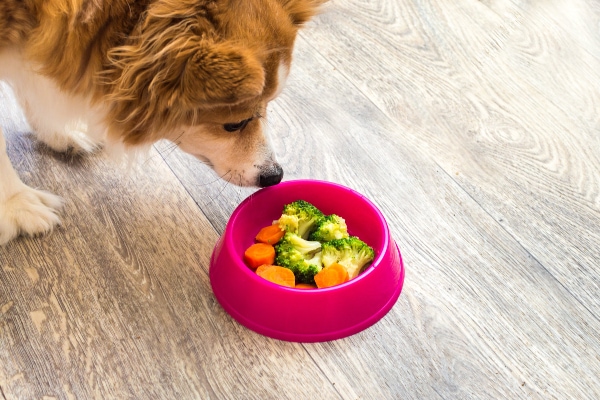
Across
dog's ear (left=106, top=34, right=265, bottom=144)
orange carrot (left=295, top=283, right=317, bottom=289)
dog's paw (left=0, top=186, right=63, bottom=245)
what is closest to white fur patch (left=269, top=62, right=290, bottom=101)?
dog's ear (left=106, top=34, right=265, bottom=144)

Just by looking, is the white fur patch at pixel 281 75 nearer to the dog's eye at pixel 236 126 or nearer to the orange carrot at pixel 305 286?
the dog's eye at pixel 236 126

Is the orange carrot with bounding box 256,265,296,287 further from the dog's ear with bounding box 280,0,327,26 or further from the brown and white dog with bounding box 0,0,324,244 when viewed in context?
the dog's ear with bounding box 280,0,327,26

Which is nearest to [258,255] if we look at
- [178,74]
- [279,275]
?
[279,275]

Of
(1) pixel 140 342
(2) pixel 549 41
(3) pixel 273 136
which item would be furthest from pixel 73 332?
(2) pixel 549 41

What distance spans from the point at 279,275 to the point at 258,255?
8 cm

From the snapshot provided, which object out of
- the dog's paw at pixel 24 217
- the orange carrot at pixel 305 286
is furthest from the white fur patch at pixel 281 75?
the dog's paw at pixel 24 217

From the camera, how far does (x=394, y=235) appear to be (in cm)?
175

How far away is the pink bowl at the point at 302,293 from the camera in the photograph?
1425 millimetres

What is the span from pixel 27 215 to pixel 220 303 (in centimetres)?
54

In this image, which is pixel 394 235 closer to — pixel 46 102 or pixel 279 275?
pixel 279 275

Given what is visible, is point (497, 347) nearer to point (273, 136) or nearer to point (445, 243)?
point (445, 243)

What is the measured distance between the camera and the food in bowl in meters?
1.50

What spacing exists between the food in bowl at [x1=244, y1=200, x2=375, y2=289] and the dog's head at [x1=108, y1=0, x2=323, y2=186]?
330 mm

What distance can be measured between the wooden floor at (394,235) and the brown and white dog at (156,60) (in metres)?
0.36
